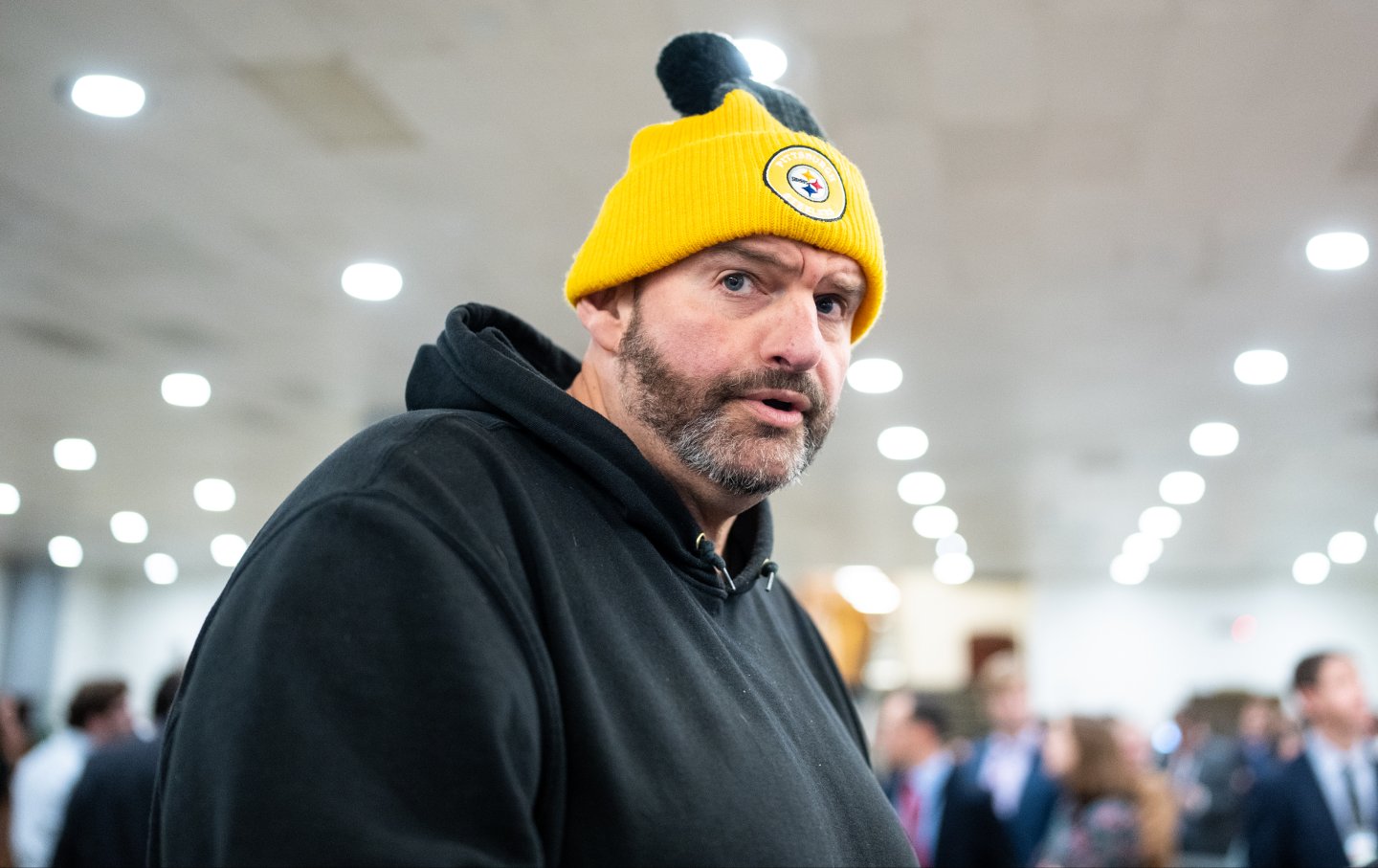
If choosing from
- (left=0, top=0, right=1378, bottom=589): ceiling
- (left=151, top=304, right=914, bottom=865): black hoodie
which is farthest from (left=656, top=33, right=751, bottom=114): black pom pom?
(left=0, top=0, right=1378, bottom=589): ceiling

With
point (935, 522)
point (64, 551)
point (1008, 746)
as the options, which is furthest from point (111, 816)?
point (64, 551)

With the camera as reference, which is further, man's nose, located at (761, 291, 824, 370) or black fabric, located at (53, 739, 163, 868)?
black fabric, located at (53, 739, 163, 868)

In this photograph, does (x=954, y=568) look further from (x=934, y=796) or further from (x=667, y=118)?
(x=667, y=118)

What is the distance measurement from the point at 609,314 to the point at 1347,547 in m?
13.9

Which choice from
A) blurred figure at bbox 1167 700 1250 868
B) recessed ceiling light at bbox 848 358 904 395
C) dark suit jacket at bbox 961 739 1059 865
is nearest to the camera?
dark suit jacket at bbox 961 739 1059 865

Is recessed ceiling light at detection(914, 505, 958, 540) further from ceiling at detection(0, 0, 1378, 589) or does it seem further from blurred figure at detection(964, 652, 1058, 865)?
blurred figure at detection(964, 652, 1058, 865)

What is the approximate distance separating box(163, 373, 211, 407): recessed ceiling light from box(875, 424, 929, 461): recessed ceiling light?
4657mm

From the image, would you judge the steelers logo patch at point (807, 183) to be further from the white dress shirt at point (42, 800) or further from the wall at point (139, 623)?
the wall at point (139, 623)

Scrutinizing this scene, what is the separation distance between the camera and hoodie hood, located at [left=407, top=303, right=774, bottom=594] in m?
1.18

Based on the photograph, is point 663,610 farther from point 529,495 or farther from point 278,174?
point 278,174

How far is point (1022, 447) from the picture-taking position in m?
8.87

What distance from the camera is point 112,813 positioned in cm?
435

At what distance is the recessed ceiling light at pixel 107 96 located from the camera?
3879 millimetres

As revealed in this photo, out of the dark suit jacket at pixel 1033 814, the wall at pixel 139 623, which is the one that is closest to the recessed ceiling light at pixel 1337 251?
the dark suit jacket at pixel 1033 814
